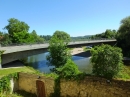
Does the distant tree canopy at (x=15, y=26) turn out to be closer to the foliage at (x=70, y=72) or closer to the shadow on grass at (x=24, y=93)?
the shadow on grass at (x=24, y=93)

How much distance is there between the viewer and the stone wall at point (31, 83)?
15734mm

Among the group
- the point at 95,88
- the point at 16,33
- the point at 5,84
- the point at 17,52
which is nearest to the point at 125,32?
the point at 17,52

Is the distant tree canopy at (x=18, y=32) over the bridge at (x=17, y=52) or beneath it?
over

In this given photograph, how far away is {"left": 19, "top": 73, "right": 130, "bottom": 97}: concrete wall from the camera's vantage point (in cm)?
1227

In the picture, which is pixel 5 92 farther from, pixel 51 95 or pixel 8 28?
pixel 8 28

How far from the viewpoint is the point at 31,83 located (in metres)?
17.2

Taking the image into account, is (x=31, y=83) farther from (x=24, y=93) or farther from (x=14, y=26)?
(x=14, y=26)

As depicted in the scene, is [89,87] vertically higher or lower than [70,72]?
Result: lower

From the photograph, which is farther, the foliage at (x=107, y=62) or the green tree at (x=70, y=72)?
the green tree at (x=70, y=72)

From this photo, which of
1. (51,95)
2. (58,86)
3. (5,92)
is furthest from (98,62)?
(5,92)

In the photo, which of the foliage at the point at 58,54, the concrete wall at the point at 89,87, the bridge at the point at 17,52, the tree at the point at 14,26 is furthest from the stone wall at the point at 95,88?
the tree at the point at 14,26

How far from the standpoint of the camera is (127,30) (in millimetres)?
48625

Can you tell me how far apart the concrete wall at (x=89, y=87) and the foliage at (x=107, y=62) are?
2.68 ft

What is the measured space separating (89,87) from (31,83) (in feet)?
21.0
